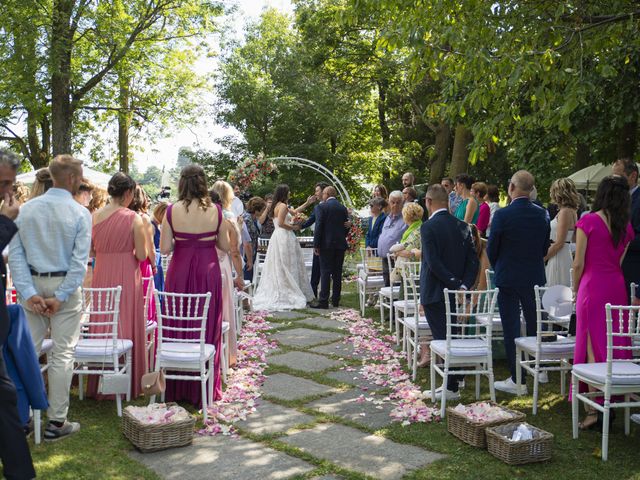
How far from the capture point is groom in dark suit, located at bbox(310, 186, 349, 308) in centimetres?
1075

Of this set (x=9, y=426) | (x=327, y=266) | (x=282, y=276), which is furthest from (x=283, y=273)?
(x=9, y=426)

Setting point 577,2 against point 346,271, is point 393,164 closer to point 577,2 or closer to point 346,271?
point 346,271

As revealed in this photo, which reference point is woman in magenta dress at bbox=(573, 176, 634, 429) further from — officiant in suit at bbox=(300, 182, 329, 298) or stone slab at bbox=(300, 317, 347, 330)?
officiant in suit at bbox=(300, 182, 329, 298)

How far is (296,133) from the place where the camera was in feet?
85.1

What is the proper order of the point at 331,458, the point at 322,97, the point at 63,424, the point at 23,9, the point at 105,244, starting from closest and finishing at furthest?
the point at 331,458 < the point at 63,424 < the point at 105,244 < the point at 23,9 < the point at 322,97

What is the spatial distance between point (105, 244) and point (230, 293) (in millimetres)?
1481

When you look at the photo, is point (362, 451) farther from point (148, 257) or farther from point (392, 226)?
point (392, 226)

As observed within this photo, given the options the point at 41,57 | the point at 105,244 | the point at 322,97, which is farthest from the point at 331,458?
the point at 322,97

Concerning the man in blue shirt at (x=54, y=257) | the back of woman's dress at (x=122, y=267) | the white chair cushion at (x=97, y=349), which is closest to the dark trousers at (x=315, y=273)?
the back of woman's dress at (x=122, y=267)

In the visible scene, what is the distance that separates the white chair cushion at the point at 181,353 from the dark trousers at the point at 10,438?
1593 mm

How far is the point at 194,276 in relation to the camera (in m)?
5.77

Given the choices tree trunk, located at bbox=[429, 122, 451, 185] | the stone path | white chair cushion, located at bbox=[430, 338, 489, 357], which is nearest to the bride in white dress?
the stone path

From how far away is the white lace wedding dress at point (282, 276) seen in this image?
11039mm

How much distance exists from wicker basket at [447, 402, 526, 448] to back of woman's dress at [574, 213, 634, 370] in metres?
0.90
